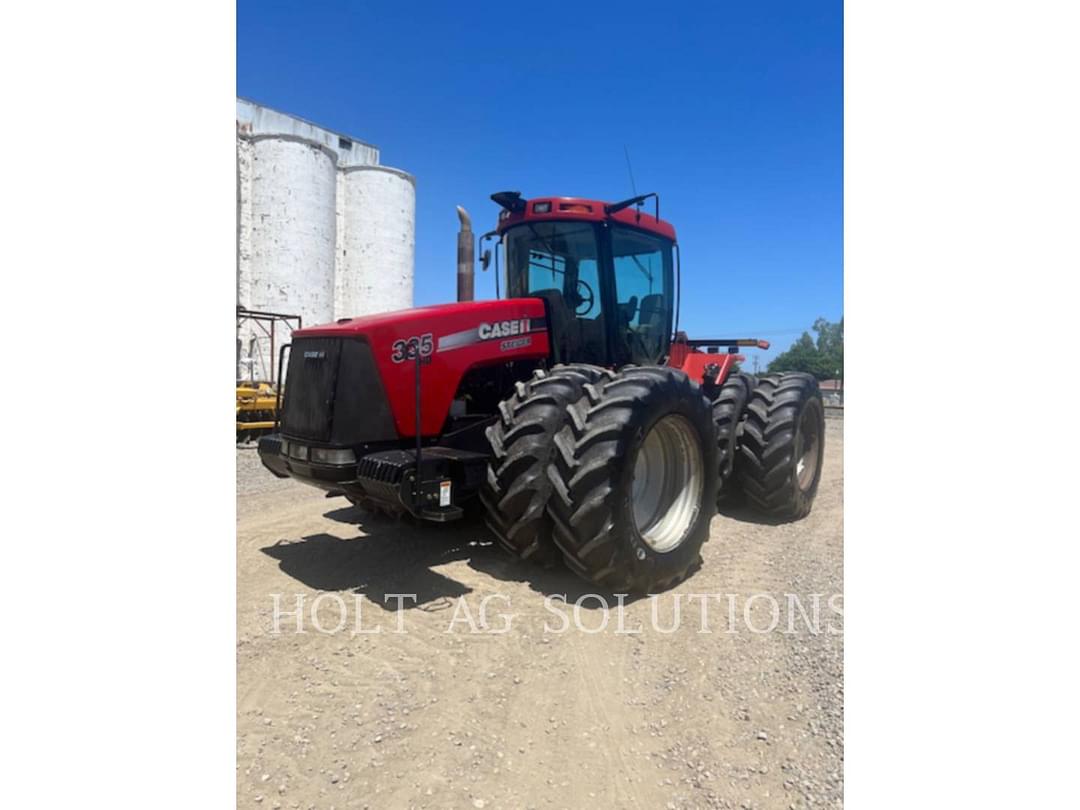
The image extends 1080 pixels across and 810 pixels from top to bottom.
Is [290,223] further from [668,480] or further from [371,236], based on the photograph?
[668,480]

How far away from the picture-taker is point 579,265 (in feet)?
14.8

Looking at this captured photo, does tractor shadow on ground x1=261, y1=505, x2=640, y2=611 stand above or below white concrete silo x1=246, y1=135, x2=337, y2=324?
below

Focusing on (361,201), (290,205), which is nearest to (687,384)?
(290,205)

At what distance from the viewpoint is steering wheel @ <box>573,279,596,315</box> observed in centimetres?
450

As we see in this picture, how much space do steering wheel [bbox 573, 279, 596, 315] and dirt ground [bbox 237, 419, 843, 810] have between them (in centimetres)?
186

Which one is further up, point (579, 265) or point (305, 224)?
point (305, 224)

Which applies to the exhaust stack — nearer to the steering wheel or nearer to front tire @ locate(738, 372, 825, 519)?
the steering wheel

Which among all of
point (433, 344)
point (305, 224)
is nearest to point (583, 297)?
point (433, 344)

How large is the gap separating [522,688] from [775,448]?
3.38m

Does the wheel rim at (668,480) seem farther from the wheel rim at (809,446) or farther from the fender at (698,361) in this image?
the wheel rim at (809,446)

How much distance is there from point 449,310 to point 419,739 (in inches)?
94.2

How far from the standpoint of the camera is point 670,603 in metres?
3.43

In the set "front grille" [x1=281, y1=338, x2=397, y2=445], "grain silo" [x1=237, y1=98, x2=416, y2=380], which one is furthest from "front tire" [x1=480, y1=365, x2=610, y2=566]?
"grain silo" [x1=237, y1=98, x2=416, y2=380]
